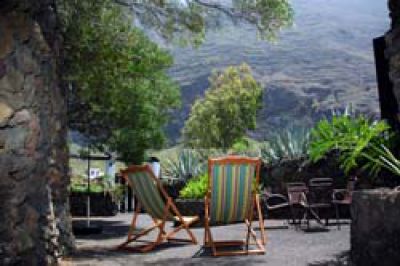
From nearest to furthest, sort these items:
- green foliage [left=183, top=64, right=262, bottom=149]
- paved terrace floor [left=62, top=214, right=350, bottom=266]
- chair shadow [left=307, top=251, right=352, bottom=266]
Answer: chair shadow [left=307, top=251, right=352, bottom=266] < paved terrace floor [left=62, top=214, right=350, bottom=266] < green foliage [left=183, top=64, right=262, bottom=149]

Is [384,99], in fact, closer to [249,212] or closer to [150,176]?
[249,212]

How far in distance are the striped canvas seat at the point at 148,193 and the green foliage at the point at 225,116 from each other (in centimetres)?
2731

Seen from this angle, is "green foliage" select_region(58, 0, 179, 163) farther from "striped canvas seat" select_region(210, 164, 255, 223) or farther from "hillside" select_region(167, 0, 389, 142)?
"hillside" select_region(167, 0, 389, 142)

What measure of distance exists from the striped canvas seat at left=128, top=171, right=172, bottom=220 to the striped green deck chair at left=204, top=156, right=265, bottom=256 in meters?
0.66

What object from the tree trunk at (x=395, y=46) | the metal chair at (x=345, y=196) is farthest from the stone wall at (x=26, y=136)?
the metal chair at (x=345, y=196)

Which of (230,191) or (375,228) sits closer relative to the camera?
(375,228)

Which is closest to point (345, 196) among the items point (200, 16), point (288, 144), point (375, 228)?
point (288, 144)

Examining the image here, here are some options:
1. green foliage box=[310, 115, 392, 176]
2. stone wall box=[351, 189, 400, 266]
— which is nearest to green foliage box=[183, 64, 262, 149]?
green foliage box=[310, 115, 392, 176]

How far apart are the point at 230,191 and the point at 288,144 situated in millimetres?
4666

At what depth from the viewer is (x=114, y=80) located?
330 inches

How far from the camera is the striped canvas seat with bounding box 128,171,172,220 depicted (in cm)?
606

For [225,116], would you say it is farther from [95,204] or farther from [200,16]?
[200,16]

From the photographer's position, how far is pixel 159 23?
28.3ft

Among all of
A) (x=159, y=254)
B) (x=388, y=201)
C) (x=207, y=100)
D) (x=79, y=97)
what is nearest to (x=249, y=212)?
(x=159, y=254)
